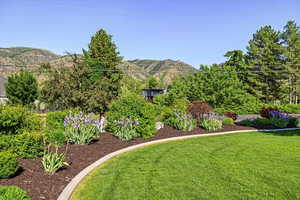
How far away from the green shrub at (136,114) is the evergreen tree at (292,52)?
125ft

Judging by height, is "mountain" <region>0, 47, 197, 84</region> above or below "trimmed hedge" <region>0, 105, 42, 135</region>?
above

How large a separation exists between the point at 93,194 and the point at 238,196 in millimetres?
3025

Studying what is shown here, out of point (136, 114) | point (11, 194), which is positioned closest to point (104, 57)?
point (136, 114)

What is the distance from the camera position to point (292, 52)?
41.1 meters

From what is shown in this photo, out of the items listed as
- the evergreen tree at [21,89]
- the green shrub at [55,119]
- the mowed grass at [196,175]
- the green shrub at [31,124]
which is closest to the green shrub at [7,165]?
the mowed grass at [196,175]

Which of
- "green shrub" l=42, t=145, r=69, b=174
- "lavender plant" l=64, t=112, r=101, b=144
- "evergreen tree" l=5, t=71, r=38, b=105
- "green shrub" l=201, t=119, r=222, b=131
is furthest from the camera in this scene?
"evergreen tree" l=5, t=71, r=38, b=105

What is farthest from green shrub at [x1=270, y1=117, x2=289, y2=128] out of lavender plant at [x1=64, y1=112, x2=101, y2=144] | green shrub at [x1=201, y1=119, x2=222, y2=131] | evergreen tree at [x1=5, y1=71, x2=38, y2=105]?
evergreen tree at [x1=5, y1=71, x2=38, y2=105]

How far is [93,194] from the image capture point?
4664 mm

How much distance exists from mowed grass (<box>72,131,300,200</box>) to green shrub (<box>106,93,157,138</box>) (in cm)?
204

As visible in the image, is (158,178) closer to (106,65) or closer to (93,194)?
(93,194)

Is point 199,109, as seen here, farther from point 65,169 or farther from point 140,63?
point 140,63

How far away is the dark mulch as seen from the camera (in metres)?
4.65

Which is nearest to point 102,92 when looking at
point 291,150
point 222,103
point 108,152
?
point 108,152

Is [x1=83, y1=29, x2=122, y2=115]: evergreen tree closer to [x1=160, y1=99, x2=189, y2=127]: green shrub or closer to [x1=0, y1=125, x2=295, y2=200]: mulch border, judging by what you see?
[x1=160, y1=99, x2=189, y2=127]: green shrub
